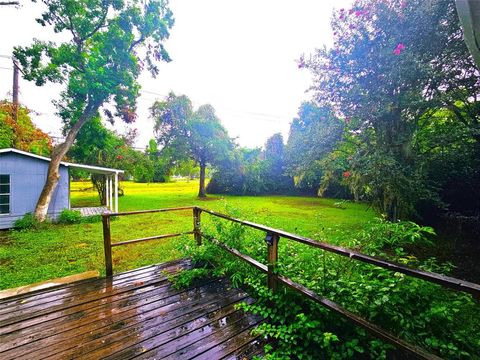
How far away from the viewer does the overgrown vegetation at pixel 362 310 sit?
1.55m

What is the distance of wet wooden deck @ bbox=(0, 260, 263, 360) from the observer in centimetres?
179

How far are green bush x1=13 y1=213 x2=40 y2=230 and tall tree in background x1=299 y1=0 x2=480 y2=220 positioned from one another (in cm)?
1051

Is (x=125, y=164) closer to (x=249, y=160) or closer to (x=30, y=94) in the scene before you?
(x=30, y=94)

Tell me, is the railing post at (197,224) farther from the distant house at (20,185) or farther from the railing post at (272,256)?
the distant house at (20,185)

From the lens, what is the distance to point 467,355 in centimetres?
136

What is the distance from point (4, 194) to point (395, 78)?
12493 mm

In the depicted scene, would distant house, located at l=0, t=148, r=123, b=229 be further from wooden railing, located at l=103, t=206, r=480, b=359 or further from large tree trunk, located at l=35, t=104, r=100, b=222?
wooden railing, located at l=103, t=206, r=480, b=359

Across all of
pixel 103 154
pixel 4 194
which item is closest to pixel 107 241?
pixel 4 194

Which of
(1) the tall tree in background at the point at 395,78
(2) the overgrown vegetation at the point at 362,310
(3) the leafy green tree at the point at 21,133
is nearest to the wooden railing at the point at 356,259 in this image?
(2) the overgrown vegetation at the point at 362,310

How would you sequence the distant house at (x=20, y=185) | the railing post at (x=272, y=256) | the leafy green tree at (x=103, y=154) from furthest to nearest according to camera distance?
Result: the leafy green tree at (x=103, y=154) → the distant house at (x=20, y=185) → the railing post at (x=272, y=256)

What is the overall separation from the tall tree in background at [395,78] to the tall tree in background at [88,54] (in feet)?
22.3

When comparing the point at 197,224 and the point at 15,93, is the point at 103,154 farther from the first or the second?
the point at 197,224

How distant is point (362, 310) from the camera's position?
179 centimetres

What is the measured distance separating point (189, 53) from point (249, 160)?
33.2ft
